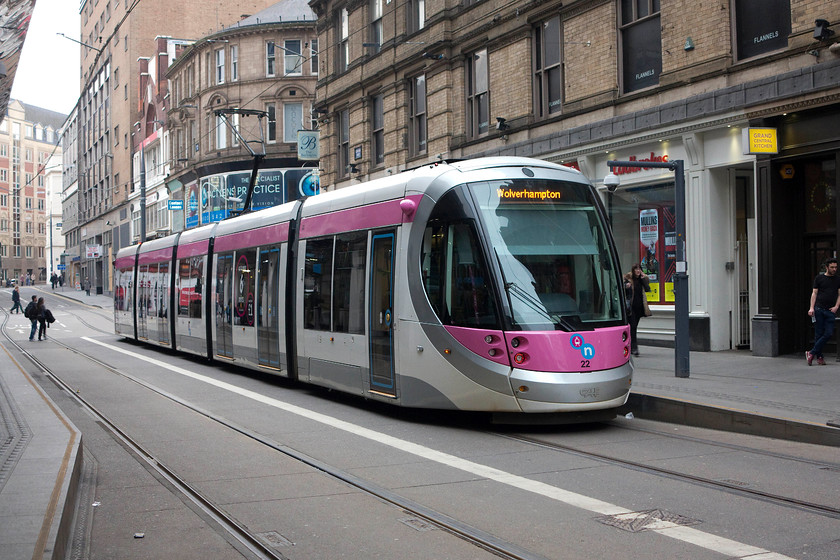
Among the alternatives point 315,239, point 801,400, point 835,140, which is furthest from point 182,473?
point 835,140

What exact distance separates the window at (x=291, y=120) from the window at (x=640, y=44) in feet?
109

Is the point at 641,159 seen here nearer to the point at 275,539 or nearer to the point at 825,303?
the point at 825,303

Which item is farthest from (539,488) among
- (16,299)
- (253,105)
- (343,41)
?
(16,299)

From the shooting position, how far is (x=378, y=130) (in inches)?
1133

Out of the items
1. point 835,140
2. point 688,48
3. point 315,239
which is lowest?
point 315,239

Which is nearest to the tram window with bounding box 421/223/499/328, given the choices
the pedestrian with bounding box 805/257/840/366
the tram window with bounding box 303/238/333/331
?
the tram window with bounding box 303/238/333/331

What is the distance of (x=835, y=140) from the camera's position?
14492mm

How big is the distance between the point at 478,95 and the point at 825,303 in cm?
1203

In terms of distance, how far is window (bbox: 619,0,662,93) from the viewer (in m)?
18.0

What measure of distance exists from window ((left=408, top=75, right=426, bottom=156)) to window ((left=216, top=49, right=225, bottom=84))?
28660mm

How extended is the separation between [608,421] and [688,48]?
29.5ft

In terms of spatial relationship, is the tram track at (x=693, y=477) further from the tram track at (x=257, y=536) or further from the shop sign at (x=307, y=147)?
the shop sign at (x=307, y=147)

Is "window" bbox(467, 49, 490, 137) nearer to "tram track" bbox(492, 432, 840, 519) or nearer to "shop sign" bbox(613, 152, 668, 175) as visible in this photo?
"shop sign" bbox(613, 152, 668, 175)

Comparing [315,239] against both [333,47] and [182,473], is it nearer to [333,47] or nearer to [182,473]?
[182,473]
